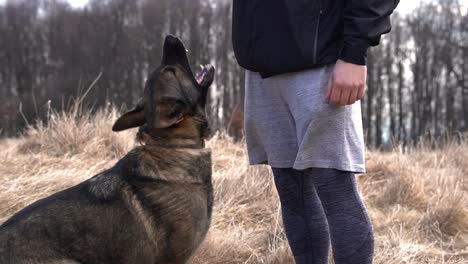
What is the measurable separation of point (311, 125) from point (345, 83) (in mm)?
226

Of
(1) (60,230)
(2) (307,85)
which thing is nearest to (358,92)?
(2) (307,85)

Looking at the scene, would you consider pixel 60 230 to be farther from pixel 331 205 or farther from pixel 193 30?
pixel 193 30

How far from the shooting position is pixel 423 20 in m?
33.7

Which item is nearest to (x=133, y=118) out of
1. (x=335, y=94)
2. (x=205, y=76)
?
(x=205, y=76)

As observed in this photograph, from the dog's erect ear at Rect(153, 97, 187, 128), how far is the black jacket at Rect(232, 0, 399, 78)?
1.32 ft

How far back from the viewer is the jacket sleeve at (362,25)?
6.51ft

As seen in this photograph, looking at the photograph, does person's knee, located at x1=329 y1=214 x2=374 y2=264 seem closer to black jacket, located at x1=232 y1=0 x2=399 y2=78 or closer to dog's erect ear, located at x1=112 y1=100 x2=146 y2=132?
black jacket, located at x1=232 y1=0 x2=399 y2=78

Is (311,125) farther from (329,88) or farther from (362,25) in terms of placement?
(362,25)

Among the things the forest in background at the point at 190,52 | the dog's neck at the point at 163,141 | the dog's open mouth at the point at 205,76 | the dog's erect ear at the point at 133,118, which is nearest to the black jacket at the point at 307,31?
the dog's open mouth at the point at 205,76

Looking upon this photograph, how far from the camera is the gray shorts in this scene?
211 cm

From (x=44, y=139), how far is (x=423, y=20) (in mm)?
31956

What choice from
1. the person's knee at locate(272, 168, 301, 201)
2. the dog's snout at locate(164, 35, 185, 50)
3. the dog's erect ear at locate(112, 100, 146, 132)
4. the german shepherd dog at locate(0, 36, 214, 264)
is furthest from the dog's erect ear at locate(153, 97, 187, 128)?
the person's knee at locate(272, 168, 301, 201)

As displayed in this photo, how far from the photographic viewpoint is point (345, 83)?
2.01 metres

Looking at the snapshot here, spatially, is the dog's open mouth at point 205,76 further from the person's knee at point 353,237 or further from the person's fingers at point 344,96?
the person's knee at point 353,237
